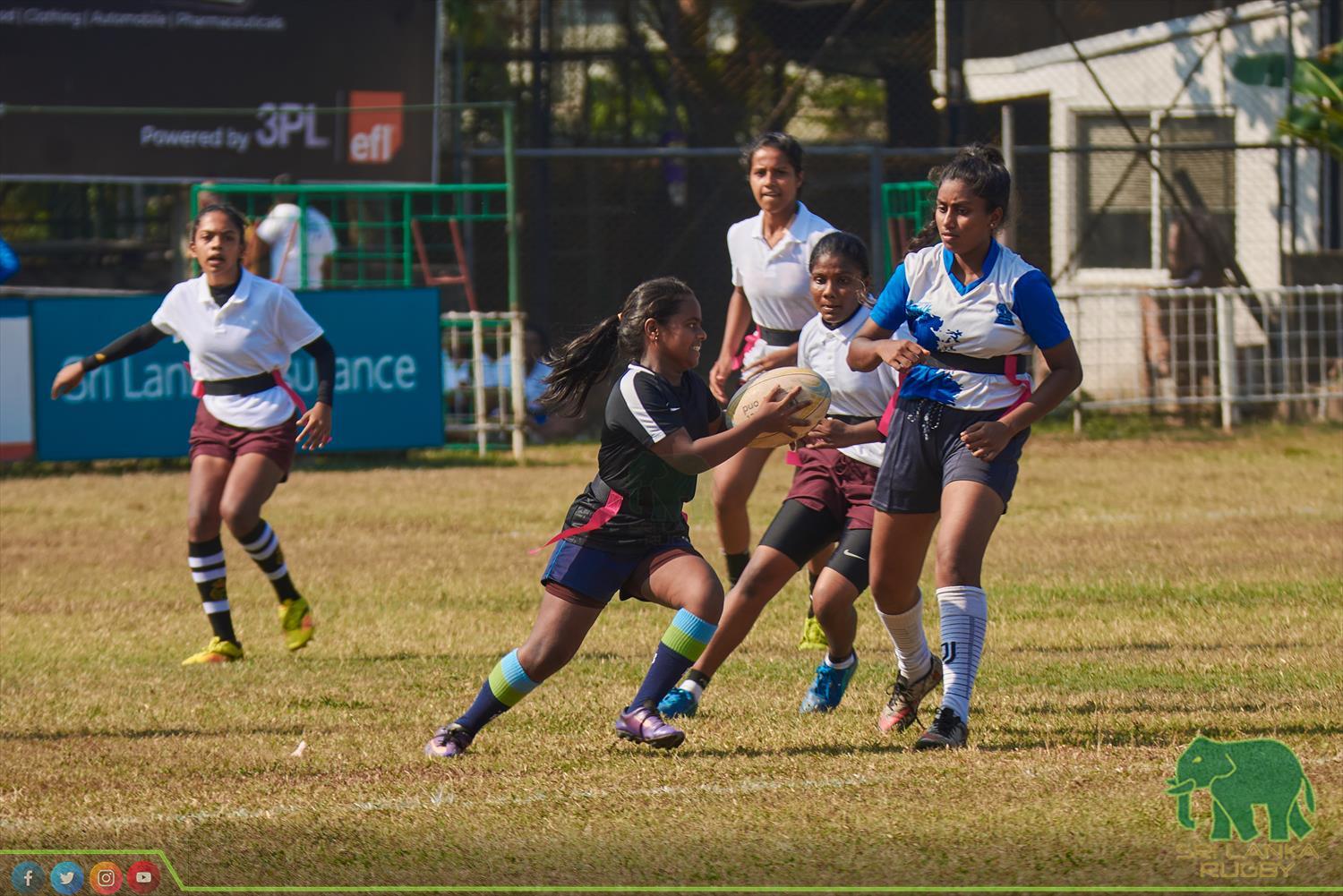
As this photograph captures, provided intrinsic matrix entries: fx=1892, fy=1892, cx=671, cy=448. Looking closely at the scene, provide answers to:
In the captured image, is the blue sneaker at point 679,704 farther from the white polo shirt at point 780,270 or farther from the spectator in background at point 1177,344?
the spectator in background at point 1177,344

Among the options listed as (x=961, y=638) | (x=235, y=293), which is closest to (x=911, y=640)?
(x=961, y=638)

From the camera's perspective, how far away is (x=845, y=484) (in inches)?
273

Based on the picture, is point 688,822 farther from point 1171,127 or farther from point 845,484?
point 1171,127

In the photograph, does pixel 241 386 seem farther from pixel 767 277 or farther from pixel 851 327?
pixel 851 327

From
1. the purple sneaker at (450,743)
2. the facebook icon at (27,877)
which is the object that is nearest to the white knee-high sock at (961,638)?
the purple sneaker at (450,743)

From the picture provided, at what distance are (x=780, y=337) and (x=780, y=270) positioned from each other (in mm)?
309

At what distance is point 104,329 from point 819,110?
29.5 ft

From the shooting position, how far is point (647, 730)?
6.07 metres

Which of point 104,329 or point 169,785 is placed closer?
point 169,785

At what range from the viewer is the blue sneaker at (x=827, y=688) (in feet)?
22.6

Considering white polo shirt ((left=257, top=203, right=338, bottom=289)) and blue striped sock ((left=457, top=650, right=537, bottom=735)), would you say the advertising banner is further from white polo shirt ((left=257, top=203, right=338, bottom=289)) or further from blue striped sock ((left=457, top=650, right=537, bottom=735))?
blue striped sock ((left=457, top=650, right=537, bottom=735))

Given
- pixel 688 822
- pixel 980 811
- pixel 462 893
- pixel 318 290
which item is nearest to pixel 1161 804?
pixel 980 811

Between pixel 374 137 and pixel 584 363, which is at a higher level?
pixel 374 137

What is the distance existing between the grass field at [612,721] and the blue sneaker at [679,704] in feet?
0.30
